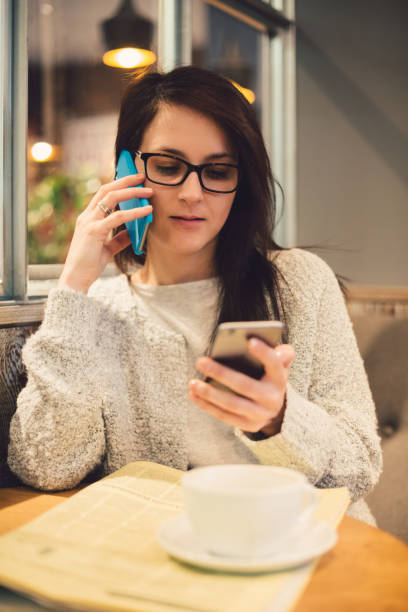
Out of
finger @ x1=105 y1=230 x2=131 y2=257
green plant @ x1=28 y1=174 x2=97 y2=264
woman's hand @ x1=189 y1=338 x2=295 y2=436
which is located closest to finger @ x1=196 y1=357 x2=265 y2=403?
woman's hand @ x1=189 y1=338 x2=295 y2=436

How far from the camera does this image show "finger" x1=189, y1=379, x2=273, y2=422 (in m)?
0.75

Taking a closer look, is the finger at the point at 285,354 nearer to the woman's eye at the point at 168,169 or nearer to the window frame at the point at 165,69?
the woman's eye at the point at 168,169

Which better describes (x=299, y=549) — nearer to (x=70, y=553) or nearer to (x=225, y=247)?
(x=70, y=553)

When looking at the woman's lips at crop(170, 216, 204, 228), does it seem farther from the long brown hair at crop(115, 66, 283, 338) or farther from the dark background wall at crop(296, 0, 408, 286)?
the dark background wall at crop(296, 0, 408, 286)

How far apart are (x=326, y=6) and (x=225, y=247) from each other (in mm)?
1937

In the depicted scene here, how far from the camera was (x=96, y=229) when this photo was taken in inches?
49.8

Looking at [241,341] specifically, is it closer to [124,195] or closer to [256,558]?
[256,558]

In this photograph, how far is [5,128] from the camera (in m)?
1.39

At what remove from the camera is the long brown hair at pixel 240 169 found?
4.10 ft

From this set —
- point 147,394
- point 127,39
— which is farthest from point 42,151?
point 147,394

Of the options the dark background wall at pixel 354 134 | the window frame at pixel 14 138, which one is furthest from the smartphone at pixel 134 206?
the dark background wall at pixel 354 134

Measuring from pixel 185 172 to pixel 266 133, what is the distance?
5.39 ft

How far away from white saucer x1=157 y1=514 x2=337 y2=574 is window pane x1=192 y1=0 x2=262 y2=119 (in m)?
2.05

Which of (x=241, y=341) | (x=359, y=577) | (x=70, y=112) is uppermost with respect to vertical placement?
(x=70, y=112)
